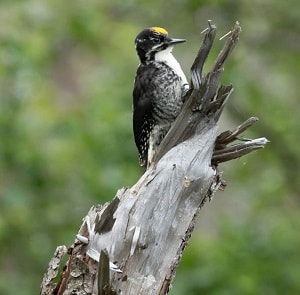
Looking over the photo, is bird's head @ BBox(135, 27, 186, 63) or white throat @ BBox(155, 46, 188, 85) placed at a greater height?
bird's head @ BBox(135, 27, 186, 63)

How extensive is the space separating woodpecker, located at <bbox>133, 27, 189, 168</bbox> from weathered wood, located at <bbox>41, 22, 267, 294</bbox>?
132 cm

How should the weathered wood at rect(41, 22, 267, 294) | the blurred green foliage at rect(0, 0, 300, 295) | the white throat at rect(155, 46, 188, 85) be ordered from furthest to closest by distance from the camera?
the blurred green foliage at rect(0, 0, 300, 295), the white throat at rect(155, 46, 188, 85), the weathered wood at rect(41, 22, 267, 294)

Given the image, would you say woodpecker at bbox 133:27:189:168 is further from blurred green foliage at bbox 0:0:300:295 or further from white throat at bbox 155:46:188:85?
blurred green foliage at bbox 0:0:300:295

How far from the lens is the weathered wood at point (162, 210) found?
5090 mm

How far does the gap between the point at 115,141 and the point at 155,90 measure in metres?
3.00

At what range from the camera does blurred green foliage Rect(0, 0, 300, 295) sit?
9.96 meters

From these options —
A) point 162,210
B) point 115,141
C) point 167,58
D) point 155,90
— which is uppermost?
point 115,141

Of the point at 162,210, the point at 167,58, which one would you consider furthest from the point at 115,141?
the point at 162,210

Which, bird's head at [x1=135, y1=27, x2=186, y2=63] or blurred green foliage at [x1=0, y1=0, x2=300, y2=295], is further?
blurred green foliage at [x1=0, y1=0, x2=300, y2=295]

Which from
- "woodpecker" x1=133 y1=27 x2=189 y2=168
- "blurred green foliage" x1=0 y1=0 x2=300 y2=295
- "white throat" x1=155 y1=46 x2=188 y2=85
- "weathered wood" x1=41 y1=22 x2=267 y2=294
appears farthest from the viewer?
"blurred green foliage" x1=0 y1=0 x2=300 y2=295

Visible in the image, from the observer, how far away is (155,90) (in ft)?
23.7

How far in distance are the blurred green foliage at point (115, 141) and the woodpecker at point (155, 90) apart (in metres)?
2.38

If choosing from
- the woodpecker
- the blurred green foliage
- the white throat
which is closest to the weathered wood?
the woodpecker

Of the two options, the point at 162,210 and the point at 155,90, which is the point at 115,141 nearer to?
the point at 155,90
